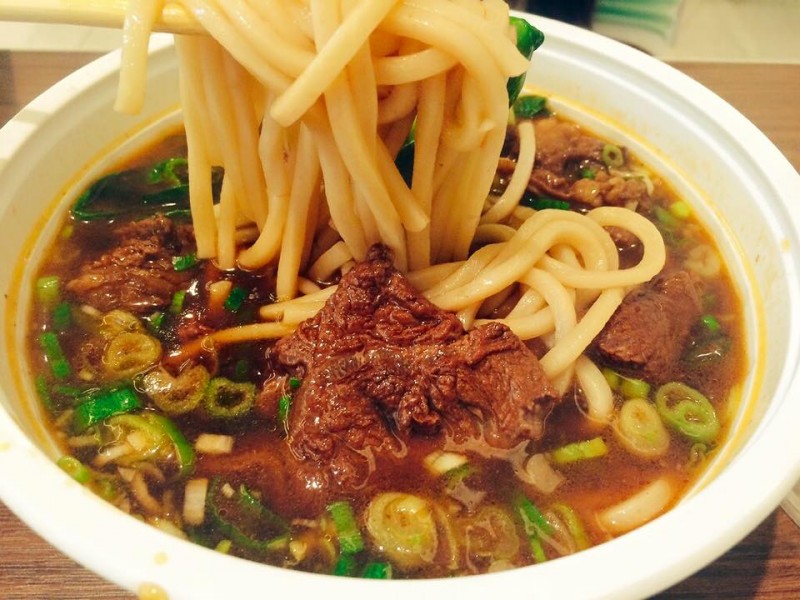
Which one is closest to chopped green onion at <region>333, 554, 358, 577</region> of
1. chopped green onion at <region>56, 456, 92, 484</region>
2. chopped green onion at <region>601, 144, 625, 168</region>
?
chopped green onion at <region>56, 456, 92, 484</region>

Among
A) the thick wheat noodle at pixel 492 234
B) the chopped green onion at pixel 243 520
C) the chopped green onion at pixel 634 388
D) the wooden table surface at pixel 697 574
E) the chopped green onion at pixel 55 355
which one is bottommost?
the wooden table surface at pixel 697 574

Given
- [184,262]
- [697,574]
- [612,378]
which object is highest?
[184,262]

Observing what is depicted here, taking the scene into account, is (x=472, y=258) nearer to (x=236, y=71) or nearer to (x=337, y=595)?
(x=236, y=71)

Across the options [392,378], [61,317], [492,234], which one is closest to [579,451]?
[392,378]

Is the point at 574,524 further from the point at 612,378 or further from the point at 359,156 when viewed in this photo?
the point at 359,156

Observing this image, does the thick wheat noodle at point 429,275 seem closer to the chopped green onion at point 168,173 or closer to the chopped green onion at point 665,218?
the chopped green onion at point 665,218

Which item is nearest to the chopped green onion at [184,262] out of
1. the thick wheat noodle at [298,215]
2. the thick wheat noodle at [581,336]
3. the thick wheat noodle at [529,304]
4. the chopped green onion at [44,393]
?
the thick wheat noodle at [298,215]
